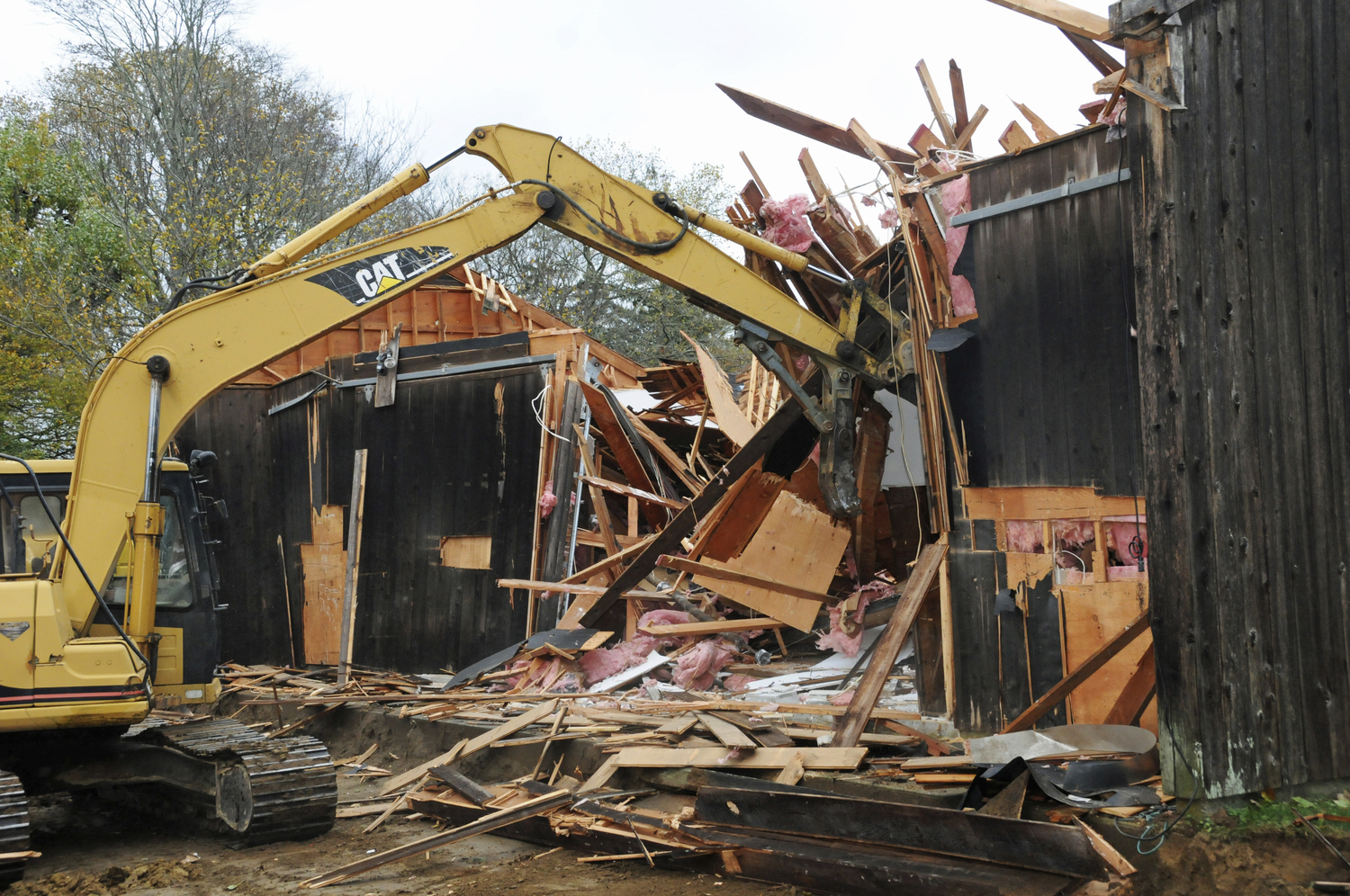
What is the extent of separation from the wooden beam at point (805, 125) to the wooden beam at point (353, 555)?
7.40 metres

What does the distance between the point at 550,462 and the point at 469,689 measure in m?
2.79

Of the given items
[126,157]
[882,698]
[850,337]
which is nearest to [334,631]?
[882,698]

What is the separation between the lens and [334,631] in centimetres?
1423

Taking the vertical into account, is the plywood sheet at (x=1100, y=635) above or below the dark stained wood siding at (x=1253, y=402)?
below

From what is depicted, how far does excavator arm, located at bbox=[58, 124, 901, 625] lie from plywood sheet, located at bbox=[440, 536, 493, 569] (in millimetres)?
5598

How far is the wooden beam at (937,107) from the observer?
338 inches

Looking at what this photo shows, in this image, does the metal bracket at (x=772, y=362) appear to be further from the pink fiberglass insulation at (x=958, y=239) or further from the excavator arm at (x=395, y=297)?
the pink fiberglass insulation at (x=958, y=239)

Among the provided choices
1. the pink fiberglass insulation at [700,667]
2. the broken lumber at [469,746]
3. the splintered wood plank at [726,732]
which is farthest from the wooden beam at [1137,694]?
the broken lumber at [469,746]

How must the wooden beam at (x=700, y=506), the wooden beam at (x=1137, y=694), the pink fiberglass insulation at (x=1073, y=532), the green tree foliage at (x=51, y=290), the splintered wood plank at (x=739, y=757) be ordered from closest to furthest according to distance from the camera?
the wooden beam at (x=1137, y=694) < the splintered wood plank at (x=739, y=757) < the pink fiberglass insulation at (x=1073, y=532) < the wooden beam at (x=700, y=506) < the green tree foliage at (x=51, y=290)

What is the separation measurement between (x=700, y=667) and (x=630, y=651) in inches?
36.1

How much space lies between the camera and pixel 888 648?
7363 mm

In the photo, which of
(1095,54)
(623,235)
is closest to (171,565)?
(623,235)

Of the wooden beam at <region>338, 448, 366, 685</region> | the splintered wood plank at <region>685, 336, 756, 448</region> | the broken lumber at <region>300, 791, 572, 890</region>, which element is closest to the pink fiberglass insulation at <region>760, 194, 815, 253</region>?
the splintered wood plank at <region>685, 336, 756, 448</region>

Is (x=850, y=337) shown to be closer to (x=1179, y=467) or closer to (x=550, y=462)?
(x=1179, y=467)
